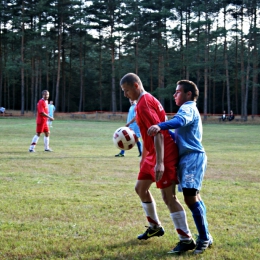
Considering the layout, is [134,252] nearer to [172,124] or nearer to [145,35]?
[172,124]

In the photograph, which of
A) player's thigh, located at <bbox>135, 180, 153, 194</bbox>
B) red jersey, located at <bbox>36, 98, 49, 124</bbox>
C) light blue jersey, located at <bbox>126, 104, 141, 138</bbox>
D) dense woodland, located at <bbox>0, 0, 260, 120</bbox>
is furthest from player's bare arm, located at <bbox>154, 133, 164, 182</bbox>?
dense woodland, located at <bbox>0, 0, 260, 120</bbox>

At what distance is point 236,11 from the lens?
50438mm

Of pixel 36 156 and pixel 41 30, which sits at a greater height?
pixel 41 30

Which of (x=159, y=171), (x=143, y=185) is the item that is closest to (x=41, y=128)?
(x=143, y=185)

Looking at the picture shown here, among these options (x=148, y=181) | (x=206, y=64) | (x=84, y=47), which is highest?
(x=84, y=47)

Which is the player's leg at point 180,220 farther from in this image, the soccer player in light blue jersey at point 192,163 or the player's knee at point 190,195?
the player's knee at point 190,195

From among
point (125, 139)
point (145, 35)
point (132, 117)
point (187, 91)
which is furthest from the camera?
point (145, 35)

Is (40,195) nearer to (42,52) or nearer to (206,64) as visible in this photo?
(206,64)

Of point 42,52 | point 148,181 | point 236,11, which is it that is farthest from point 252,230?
point 42,52

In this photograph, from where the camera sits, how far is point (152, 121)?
14.5 ft

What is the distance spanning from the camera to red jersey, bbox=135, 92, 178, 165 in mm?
4438

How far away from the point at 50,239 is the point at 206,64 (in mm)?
47103

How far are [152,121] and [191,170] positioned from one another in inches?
27.0

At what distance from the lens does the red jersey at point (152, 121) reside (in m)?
4.44
